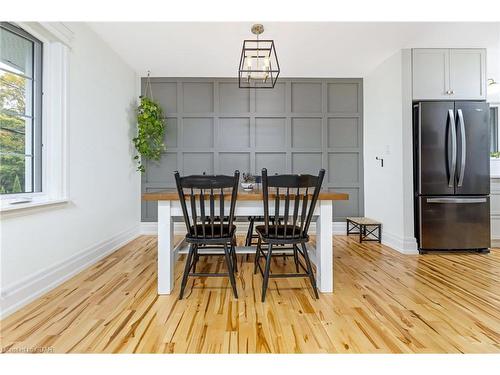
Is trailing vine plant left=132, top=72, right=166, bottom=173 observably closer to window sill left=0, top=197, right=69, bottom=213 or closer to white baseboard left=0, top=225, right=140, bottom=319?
white baseboard left=0, top=225, right=140, bottom=319

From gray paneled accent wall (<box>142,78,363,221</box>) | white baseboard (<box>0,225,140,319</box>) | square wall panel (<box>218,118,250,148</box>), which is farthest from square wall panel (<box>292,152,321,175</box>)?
white baseboard (<box>0,225,140,319</box>)

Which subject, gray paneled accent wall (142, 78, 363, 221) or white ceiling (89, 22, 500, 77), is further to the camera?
gray paneled accent wall (142, 78, 363, 221)

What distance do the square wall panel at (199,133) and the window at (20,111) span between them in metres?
2.25

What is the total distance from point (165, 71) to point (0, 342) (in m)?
3.79

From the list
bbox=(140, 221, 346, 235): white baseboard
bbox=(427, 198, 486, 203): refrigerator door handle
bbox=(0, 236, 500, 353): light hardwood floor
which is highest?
bbox=(427, 198, 486, 203): refrigerator door handle

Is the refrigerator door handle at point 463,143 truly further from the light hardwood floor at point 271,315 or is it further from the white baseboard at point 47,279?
the white baseboard at point 47,279

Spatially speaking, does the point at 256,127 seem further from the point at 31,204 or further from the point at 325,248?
the point at 31,204

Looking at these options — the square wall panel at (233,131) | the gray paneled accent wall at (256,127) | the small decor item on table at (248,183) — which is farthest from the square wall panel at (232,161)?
the small decor item on table at (248,183)

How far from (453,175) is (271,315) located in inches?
114

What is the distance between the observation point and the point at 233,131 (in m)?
4.57

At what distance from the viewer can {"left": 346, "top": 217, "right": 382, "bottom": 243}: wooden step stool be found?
4012mm

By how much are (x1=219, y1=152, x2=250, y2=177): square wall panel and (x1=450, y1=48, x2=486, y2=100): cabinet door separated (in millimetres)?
2905

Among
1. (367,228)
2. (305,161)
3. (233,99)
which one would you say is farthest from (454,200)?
(233,99)
